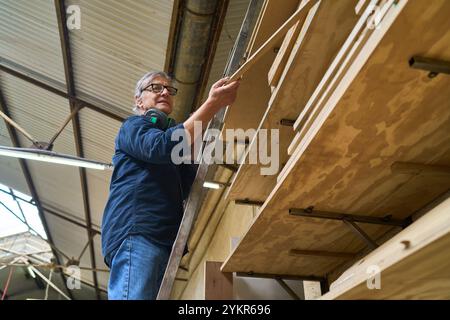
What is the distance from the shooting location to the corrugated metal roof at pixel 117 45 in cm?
356

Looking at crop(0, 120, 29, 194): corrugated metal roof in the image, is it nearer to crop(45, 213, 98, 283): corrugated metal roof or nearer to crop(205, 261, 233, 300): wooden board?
crop(45, 213, 98, 283): corrugated metal roof

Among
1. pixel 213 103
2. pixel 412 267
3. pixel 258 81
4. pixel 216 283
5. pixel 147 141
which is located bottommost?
pixel 412 267

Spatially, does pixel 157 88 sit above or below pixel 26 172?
below

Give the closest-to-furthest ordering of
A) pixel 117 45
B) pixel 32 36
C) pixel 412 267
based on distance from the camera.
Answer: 1. pixel 412 267
2. pixel 117 45
3. pixel 32 36

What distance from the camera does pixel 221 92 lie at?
5.32 ft

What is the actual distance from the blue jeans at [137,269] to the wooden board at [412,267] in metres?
0.67

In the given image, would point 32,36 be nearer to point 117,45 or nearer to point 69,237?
point 117,45

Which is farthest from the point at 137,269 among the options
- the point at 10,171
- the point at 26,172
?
the point at 10,171

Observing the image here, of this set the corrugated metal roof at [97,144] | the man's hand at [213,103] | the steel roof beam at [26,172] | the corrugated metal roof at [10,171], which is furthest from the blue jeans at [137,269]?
the corrugated metal roof at [10,171]

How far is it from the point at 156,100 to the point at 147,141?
0.51 m

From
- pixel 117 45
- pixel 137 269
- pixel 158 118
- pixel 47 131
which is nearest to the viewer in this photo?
pixel 137 269

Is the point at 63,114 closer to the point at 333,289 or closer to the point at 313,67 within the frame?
the point at 313,67

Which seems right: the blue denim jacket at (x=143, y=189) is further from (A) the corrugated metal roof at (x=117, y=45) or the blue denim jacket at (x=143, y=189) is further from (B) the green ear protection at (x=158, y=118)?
(A) the corrugated metal roof at (x=117, y=45)

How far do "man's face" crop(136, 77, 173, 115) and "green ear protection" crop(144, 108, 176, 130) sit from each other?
4.3 inches
